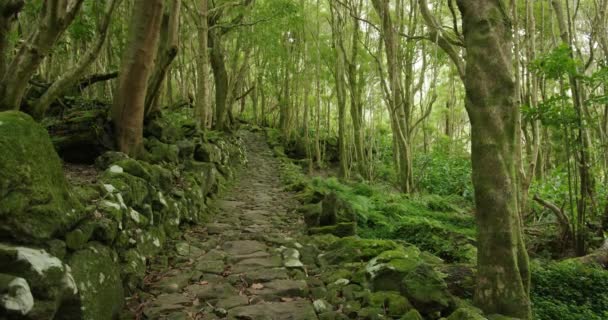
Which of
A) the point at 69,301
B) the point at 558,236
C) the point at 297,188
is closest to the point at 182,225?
the point at 69,301

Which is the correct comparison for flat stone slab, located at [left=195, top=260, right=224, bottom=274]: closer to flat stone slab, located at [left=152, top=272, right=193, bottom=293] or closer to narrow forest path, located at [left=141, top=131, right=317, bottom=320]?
narrow forest path, located at [left=141, top=131, right=317, bottom=320]

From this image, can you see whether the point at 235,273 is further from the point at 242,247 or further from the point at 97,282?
the point at 97,282

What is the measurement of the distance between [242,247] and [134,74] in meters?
3.18

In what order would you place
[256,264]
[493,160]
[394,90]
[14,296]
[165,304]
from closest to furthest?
[14,296], [493,160], [165,304], [256,264], [394,90]

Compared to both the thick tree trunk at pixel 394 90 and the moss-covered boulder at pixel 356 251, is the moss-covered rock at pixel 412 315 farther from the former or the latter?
the thick tree trunk at pixel 394 90

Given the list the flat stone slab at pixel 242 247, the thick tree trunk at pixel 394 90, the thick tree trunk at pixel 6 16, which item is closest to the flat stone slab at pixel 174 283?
the flat stone slab at pixel 242 247

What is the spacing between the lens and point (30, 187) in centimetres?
292

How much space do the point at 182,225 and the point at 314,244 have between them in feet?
6.83

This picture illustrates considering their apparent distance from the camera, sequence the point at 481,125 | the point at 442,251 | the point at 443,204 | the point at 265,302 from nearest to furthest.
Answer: the point at 481,125 → the point at 265,302 → the point at 442,251 → the point at 443,204

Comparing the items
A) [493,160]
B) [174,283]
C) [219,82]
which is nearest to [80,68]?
[174,283]

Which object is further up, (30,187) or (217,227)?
(30,187)

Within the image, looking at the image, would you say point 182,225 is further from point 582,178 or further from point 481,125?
point 582,178

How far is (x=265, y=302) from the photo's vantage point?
407 centimetres

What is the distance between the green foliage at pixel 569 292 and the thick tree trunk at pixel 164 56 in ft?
21.9
